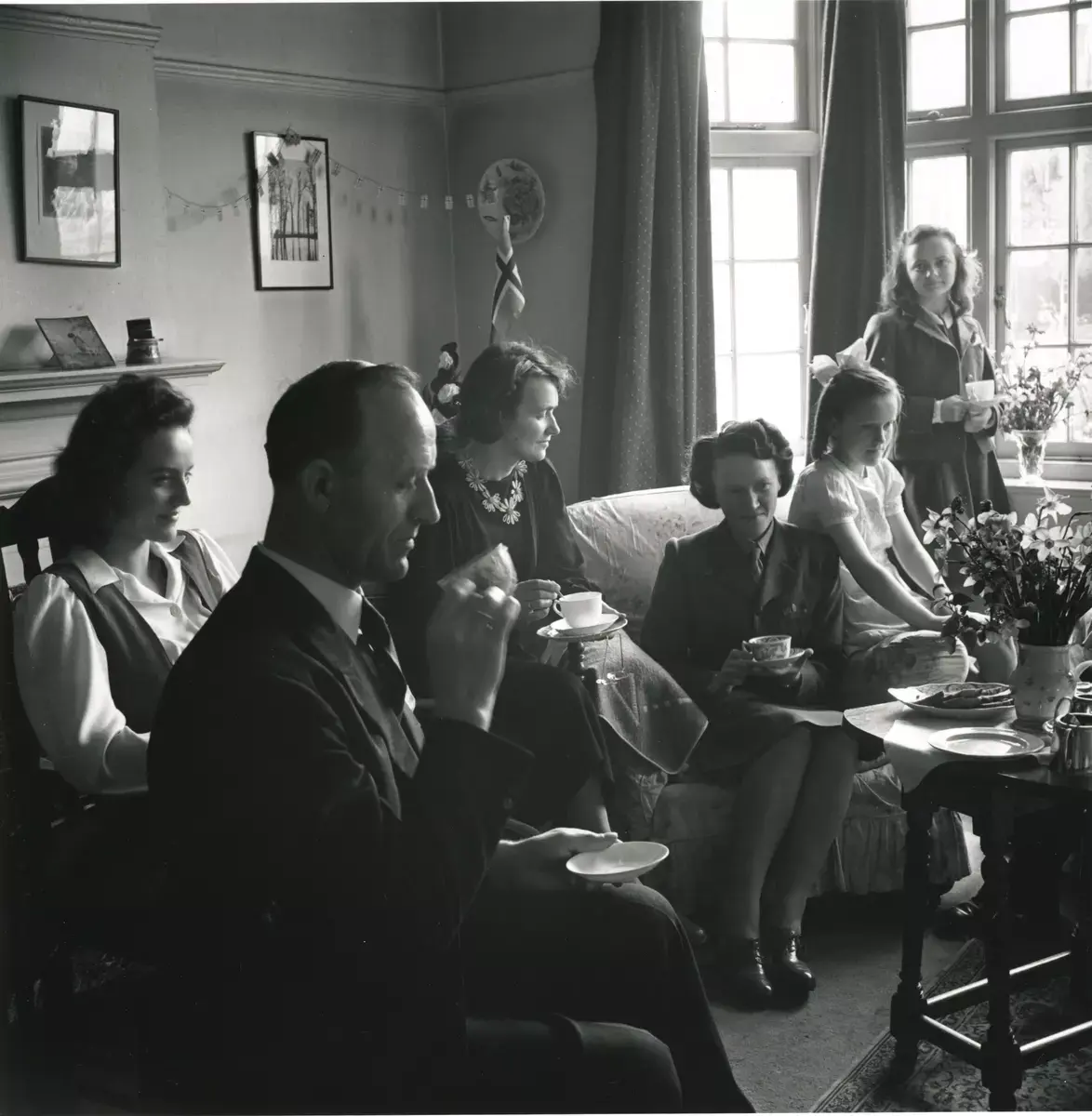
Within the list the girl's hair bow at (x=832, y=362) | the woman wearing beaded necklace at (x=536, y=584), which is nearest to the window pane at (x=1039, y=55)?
the girl's hair bow at (x=832, y=362)

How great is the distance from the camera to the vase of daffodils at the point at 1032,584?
2193 mm

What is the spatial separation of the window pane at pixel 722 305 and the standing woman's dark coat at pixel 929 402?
50cm

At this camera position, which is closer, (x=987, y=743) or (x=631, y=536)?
(x=987, y=743)

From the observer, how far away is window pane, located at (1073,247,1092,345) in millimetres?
4277

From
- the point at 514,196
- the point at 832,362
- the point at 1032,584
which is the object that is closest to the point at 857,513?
the point at 1032,584

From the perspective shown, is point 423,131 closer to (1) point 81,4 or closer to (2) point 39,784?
(1) point 81,4

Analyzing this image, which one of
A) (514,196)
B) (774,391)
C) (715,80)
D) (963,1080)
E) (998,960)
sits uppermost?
(715,80)

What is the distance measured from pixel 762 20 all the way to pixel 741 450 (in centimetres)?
226

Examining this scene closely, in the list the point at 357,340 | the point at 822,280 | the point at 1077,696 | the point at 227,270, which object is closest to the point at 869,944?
the point at 1077,696

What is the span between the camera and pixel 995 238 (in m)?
4.48

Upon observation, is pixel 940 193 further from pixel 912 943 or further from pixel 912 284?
pixel 912 943

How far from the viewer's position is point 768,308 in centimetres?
451

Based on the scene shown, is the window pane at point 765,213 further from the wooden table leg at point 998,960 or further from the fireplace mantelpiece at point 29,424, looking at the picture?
the fireplace mantelpiece at point 29,424

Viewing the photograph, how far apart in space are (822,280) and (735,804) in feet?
7.35
